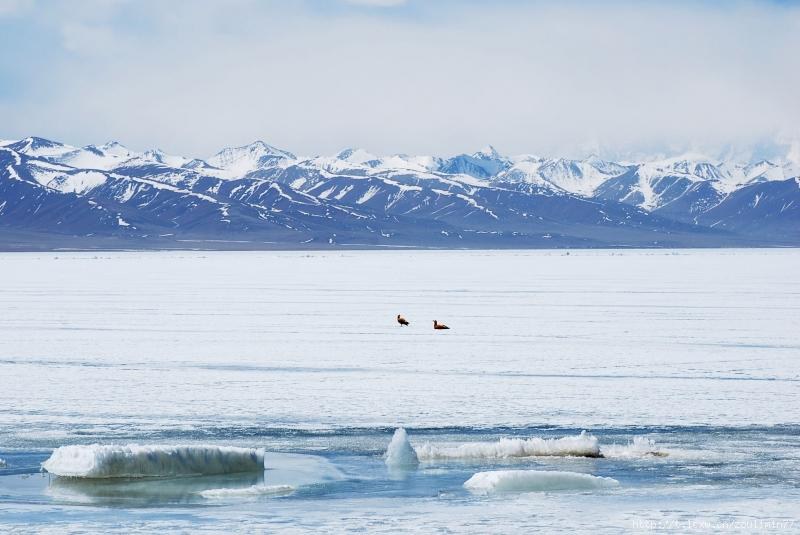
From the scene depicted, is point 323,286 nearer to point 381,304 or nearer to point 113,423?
point 381,304

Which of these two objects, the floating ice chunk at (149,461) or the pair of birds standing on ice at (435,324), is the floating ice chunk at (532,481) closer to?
the floating ice chunk at (149,461)

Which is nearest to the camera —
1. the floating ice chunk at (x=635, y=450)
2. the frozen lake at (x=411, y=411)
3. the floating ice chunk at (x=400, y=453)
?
the frozen lake at (x=411, y=411)

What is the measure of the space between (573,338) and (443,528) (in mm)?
21010

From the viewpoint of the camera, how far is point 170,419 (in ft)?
60.1

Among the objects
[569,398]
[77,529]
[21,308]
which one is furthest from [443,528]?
[21,308]

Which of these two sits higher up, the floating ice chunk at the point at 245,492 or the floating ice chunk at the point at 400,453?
the floating ice chunk at the point at 400,453

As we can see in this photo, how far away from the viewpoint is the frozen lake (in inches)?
485

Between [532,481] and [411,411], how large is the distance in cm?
586

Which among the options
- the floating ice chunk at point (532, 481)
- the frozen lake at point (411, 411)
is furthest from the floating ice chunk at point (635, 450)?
the floating ice chunk at point (532, 481)

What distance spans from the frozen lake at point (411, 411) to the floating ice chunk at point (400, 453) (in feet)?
0.88

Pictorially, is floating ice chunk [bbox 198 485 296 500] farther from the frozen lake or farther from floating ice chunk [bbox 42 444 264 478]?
floating ice chunk [bbox 42 444 264 478]

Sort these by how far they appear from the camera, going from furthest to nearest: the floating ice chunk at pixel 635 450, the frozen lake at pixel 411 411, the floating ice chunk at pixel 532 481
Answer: the floating ice chunk at pixel 635 450
the floating ice chunk at pixel 532 481
the frozen lake at pixel 411 411

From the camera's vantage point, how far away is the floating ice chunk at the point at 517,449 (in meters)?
15.3

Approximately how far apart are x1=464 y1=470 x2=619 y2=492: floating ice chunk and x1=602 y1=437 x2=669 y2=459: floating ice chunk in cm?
167
